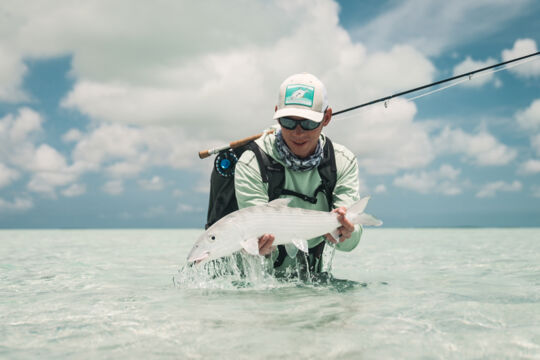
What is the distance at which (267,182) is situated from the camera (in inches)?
175

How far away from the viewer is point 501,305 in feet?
12.3

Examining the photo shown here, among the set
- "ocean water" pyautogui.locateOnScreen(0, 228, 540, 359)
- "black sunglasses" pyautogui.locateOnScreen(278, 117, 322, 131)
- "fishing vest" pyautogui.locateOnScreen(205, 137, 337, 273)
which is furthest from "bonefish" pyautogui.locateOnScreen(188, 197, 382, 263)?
"black sunglasses" pyautogui.locateOnScreen(278, 117, 322, 131)

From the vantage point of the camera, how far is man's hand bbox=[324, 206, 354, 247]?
397 cm

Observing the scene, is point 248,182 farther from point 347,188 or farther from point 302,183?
point 347,188

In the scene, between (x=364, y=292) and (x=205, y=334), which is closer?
(x=205, y=334)

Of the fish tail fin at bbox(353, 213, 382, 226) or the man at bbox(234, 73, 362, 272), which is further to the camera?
the man at bbox(234, 73, 362, 272)

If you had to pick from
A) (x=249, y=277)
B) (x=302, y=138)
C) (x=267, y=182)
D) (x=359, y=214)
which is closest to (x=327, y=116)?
(x=302, y=138)

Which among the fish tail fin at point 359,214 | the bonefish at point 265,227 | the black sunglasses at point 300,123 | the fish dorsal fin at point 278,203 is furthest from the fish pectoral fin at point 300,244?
the black sunglasses at point 300,123

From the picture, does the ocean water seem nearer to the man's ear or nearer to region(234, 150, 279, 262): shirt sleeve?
region(234, 150, 279, 262): shirt sleeve

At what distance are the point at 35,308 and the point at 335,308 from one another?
255 cm

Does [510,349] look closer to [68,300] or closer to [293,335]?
[293,335]

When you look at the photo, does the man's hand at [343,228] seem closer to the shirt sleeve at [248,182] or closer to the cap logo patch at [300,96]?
the shirt sleeve at [248,182]

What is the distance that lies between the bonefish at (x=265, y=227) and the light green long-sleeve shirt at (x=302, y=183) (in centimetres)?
49

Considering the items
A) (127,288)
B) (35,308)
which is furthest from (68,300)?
(127,288)
